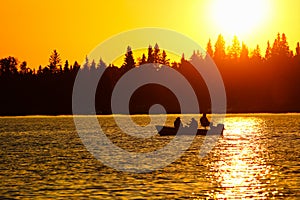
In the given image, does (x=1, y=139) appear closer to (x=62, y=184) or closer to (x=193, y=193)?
(x=62, y=184)

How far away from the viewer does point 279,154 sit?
75562 millimetres

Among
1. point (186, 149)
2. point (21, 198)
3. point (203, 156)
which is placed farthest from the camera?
point (186, 149)

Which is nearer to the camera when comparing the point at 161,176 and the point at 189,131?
the point at 161,176

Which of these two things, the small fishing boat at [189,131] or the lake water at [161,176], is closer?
the lake water at [161,176]

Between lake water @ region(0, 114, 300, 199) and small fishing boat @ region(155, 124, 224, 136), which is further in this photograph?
small fishing boat @ region(155, 124, 224, 136)

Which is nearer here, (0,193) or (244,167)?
(0,193)

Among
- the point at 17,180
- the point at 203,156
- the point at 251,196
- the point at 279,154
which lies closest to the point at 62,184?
the point at 17,180

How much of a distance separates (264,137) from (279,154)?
32.8m

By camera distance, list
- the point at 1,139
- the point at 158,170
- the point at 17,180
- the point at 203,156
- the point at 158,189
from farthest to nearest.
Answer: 1. the point at 1,139
2. the point at 203,156
3. the point at 158,170
4. the point at 17,180
5. the point at 158,189

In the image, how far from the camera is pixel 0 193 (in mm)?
47031

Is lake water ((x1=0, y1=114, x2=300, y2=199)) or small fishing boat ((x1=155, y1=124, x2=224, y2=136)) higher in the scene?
small fishing boat ((x1=155, y1=124, x2=224, y2=136))

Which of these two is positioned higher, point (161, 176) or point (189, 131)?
point (189, 131)

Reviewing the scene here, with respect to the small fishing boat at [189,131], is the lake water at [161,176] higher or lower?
lower

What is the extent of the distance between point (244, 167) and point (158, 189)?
16.1 metres
